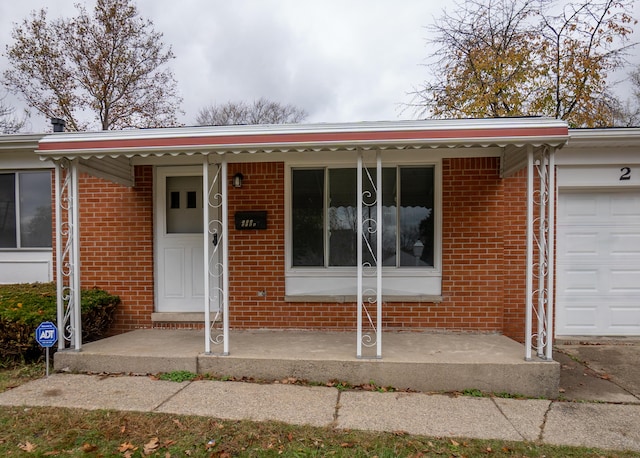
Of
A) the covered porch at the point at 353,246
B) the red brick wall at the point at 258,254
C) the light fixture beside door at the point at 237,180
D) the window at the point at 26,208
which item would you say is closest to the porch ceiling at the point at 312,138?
the covered porch at the point at 353,246

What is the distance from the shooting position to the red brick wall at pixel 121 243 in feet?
17.9

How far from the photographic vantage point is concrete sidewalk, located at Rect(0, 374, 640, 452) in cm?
314

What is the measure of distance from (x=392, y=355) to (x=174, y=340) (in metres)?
2.80


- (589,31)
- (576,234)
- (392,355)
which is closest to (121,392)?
(392,355)

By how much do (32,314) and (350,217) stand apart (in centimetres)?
415

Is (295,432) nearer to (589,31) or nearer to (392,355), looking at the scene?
(392,355)

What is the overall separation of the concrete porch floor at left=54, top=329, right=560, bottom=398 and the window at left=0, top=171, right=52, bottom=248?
104 inches

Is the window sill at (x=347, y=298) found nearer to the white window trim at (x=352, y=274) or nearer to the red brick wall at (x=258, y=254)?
the white window trim at (x=352, y=274)

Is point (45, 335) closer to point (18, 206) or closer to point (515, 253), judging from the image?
point (18, 206)

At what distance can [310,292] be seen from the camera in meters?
5.29

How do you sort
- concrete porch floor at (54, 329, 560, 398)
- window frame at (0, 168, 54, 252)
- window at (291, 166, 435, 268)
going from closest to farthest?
concrete porch floor at (54, 329, 560, 398), window at (291, 166, 435, 268), window frame at (0, 168, 54, 252)

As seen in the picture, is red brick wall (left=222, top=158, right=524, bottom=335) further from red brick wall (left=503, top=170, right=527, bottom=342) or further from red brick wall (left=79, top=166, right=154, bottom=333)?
red brick wall (left=79, top=166, right=154, bottom=333)

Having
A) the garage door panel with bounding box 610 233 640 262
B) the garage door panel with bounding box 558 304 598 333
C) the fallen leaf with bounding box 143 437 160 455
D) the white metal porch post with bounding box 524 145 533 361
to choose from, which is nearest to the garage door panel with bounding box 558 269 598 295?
the garage door panel with bounding box 558 304 598 333

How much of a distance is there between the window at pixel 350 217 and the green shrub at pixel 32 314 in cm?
270
